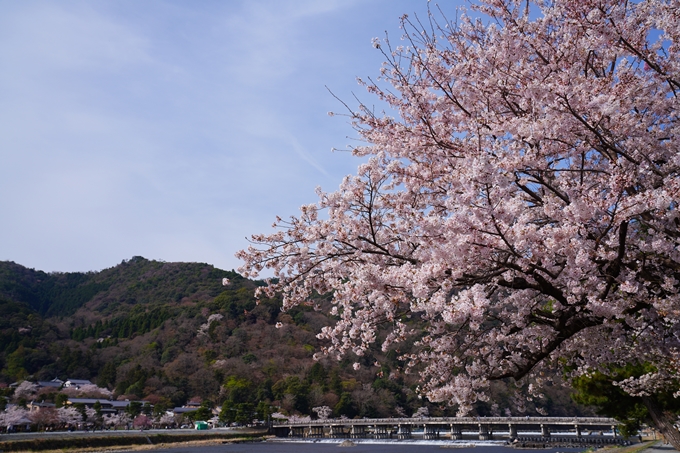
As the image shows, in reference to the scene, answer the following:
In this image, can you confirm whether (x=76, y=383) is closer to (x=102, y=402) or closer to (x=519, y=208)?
(x=102, y=402)

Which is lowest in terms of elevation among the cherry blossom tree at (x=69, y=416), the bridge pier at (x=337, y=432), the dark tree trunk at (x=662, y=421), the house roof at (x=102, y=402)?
the bridge pier at (x=337, y=432)

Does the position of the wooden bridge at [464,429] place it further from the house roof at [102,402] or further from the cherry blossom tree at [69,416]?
the cherry blossom tree at [69,416]

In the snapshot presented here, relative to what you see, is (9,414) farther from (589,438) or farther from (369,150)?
(589,438)

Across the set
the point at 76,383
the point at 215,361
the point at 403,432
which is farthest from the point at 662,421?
the point at 76,383

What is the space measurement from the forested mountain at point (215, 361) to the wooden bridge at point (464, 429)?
2.62 metres

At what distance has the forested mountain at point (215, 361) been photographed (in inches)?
2458

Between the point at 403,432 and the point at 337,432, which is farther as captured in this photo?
the point at 337,432

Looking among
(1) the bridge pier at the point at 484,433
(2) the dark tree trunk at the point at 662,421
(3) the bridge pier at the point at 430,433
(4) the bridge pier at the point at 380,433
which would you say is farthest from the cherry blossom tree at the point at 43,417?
(2) the dark tree trunk at the point at 662,421

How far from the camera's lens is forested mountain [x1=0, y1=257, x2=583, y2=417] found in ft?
205

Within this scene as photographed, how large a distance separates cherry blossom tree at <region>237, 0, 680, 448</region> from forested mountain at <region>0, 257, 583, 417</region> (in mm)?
47486

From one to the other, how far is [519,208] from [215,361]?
70295 mm

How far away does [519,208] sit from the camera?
13.5 ft

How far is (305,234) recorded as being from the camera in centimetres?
576

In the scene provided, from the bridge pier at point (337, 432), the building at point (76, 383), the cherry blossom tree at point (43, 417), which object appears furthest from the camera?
the bridge pier at point (337, 432)
